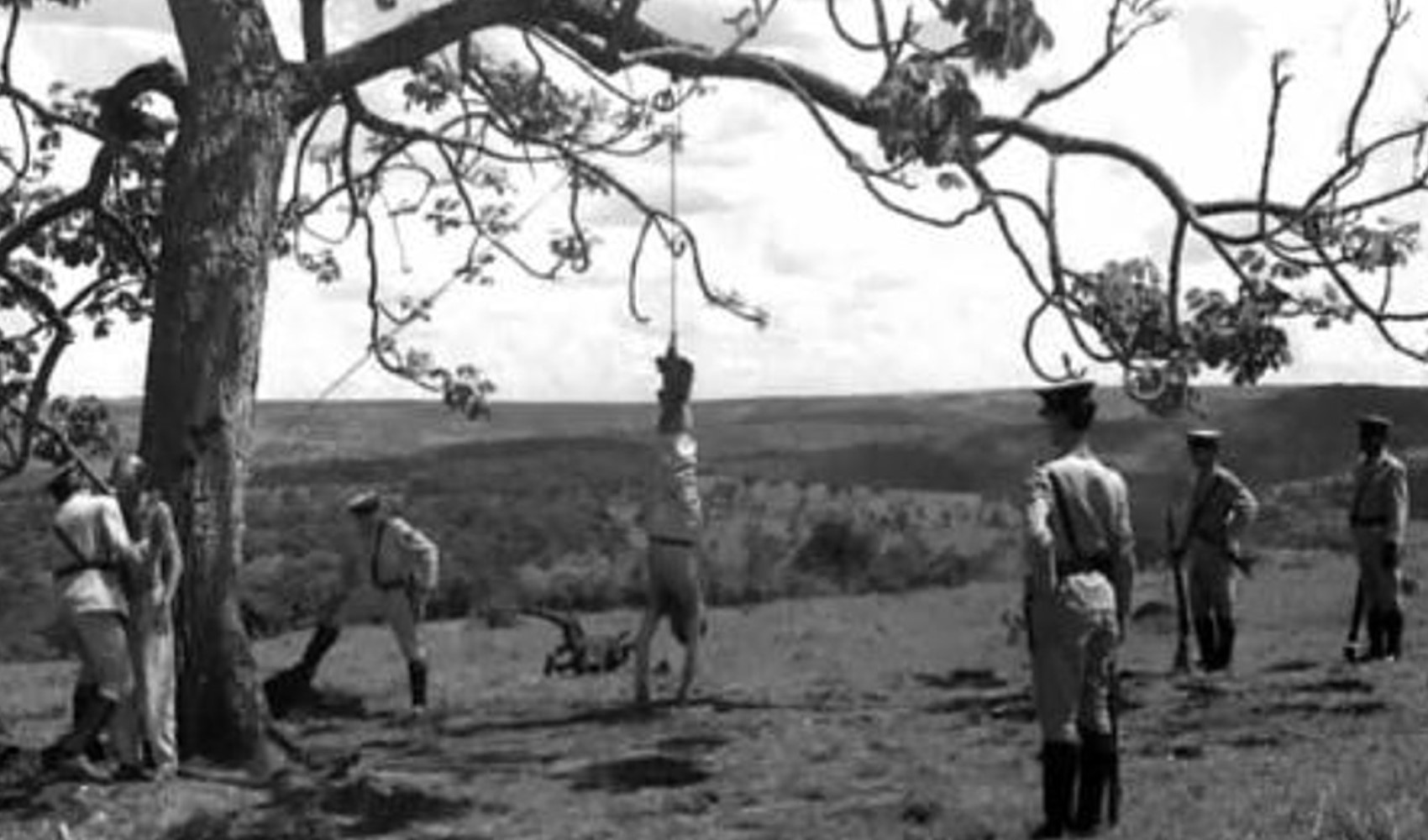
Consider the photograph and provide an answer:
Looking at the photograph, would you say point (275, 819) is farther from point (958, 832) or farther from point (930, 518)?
point (930, 518)

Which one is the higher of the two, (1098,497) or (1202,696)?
(1098,497)

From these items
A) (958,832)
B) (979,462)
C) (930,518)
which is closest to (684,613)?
(958,832)

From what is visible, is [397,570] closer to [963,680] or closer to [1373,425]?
[963,680]

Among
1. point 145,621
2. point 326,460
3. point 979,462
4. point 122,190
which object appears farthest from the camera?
point 326,460

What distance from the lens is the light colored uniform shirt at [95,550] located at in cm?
1334

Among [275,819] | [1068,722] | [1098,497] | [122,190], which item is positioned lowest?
[275,819]

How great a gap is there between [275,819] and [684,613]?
4163mm

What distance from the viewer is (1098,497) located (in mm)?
10430

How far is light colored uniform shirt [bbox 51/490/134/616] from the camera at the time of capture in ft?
43.8

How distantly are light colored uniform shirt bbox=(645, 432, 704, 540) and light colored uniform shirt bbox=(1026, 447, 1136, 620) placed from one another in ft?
16.9

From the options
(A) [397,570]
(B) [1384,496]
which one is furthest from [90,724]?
(B) [1384,496]

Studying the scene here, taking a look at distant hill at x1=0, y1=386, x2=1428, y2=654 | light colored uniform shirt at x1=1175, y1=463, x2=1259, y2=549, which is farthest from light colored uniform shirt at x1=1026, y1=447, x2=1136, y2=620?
light colored uniform shirt at x1=1175, y1=463, x2=1259, y2=549

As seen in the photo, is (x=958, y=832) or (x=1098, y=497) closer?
(x=1098, y=497)

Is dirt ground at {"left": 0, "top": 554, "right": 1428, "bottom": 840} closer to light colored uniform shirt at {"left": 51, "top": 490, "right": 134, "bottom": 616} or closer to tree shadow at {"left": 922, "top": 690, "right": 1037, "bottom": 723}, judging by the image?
tree shadow at {"left": 922, "top": 690, "right": 1037, "bottom": 723}
